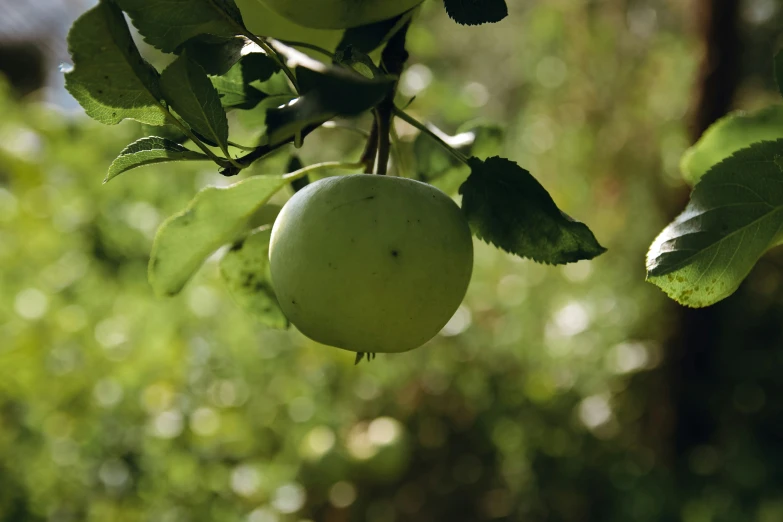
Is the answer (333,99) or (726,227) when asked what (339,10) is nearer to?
(333,99)

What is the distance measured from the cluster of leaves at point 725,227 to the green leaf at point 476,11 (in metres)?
0.14

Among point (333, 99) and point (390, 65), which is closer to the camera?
point (333, 99)

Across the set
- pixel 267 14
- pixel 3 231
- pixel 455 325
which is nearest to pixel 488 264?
pixel 455 325

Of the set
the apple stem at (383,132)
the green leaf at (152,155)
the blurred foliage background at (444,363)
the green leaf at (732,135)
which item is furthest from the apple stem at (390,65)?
the blurred foliage background at (444,363)

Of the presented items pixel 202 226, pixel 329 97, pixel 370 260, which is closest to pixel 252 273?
pixel 202 226

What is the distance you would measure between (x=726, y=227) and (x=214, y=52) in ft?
0.94

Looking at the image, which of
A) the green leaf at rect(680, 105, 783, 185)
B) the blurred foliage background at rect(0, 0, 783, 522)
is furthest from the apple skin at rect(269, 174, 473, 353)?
the blurred foliage background at rect(0, 0, 783, 522)

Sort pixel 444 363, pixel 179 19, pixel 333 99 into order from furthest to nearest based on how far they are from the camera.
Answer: pixel 444 363
pixel 179 19
pixel 333 99

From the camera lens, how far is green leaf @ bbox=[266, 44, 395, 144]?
24 cm

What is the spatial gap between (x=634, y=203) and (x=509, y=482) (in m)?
0.94

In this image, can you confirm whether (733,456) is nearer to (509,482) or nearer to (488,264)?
(509,482)

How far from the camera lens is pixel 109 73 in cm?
31

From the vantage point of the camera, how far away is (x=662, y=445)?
2021 millimetres

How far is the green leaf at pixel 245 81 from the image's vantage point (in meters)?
0.39
